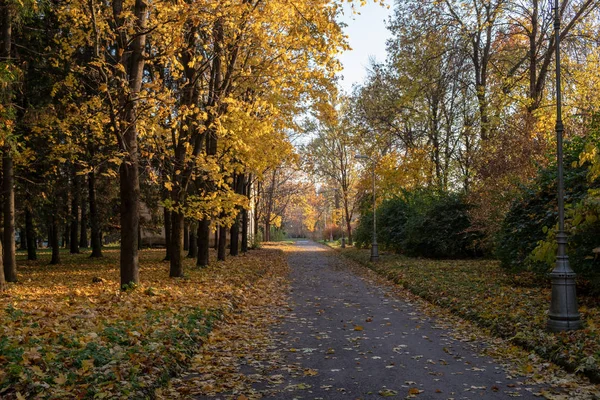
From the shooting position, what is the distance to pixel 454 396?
17.8 ft

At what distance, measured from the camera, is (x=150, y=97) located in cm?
1086

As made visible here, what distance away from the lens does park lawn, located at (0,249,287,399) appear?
5047 mm

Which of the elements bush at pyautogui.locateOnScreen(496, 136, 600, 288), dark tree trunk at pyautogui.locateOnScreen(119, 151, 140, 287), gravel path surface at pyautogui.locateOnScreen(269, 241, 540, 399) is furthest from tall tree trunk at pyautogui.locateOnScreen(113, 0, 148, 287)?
bush at pyautogui.locateOnScreen(496, 136, 600, 288)

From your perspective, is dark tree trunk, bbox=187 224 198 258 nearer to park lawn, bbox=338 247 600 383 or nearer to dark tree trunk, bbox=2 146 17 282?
dark tree trunk, bbox=2 146 17 282

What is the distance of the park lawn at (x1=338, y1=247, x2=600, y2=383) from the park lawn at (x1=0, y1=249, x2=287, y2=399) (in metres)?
4.87

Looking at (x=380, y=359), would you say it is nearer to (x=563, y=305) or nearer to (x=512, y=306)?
(x=563, y=305)

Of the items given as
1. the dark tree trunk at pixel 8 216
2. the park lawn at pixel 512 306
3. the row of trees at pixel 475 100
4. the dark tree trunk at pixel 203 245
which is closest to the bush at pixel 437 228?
the row of trees at pixel 475 100

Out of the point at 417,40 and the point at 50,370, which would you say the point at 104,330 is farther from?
the point at 417,40

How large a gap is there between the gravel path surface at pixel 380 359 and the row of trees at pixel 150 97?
540cm

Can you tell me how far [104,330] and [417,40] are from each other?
838 inches

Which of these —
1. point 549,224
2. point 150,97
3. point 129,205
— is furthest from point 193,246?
point 549,224

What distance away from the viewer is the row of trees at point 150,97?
11.8 meters

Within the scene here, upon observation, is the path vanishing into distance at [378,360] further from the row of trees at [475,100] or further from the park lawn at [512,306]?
the row of trees at [475,100]

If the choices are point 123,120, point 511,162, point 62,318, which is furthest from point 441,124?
point 62,318
